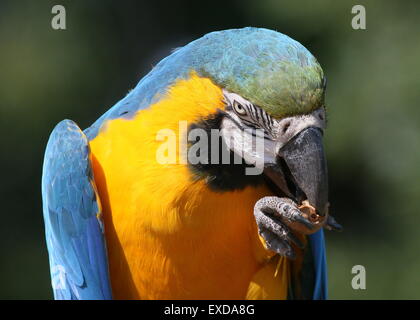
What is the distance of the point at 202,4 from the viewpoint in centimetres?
494

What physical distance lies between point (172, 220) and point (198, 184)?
140 millimetres

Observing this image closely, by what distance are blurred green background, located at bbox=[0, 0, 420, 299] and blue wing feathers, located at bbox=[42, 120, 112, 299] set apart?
218 cm

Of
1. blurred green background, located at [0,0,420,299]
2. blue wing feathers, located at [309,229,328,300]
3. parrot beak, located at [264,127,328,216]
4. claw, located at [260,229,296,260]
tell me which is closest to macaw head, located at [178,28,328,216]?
parrot beak, located at [264,127,328,216]

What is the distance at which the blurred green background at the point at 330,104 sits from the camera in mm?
4457

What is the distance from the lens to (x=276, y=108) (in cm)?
196

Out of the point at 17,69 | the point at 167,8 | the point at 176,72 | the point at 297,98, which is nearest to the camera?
the point at 297,98

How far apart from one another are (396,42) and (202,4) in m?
1.41

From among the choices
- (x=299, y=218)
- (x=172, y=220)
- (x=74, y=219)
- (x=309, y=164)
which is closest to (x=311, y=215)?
(x=299, y=218)

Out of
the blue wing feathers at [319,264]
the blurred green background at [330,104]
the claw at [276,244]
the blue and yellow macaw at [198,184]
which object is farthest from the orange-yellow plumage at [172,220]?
the blurred green background at [330,104]

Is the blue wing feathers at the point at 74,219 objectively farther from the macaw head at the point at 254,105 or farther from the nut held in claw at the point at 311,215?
the nut held in claw at the point at 311,215

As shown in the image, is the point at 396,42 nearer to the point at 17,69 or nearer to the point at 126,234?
the point at 17,69

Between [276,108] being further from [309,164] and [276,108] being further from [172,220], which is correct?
[172,220]

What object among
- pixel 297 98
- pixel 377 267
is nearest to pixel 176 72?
pixel 297 98

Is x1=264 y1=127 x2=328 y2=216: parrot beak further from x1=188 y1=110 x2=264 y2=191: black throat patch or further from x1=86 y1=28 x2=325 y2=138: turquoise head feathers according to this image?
x1=188 y1=110 x2=264 y2=191: black throat patch
